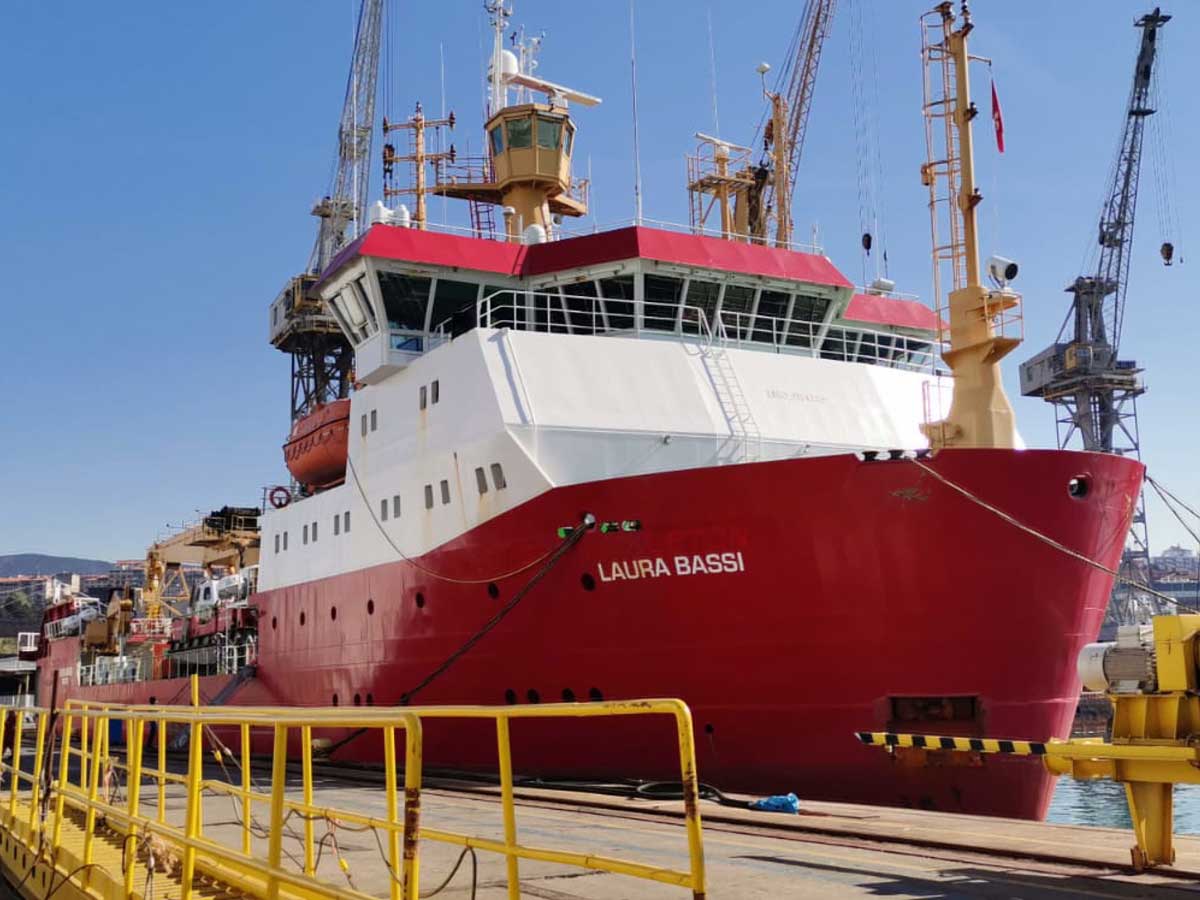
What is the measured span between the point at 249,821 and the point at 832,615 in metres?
6.88

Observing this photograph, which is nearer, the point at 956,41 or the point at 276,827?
the point at 276,827

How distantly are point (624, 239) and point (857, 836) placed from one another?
34.4 ft

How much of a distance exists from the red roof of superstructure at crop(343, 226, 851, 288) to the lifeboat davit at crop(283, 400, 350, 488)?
3753 millimetres

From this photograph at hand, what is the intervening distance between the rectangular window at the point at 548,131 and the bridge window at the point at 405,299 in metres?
6.08

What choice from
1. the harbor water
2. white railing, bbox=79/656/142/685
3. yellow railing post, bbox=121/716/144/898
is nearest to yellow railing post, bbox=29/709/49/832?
yellow railing post, bbox=121/716/144/898

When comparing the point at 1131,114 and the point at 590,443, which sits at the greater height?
the point at 1131,114

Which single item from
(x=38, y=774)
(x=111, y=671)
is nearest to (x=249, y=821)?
(x=38, y=774)

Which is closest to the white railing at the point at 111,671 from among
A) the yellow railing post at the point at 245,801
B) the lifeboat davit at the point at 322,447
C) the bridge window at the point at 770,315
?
the lifeboat davit at the point at 322,447

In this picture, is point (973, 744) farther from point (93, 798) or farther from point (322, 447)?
point (322, 447)

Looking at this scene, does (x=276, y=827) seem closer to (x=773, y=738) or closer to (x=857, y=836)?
(x=857, y=836)

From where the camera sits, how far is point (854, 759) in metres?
12.1

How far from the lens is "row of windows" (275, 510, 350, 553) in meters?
19.7

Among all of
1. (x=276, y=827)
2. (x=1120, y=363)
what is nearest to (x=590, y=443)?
(x=276, y=827)

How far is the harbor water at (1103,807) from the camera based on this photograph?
22.1m
